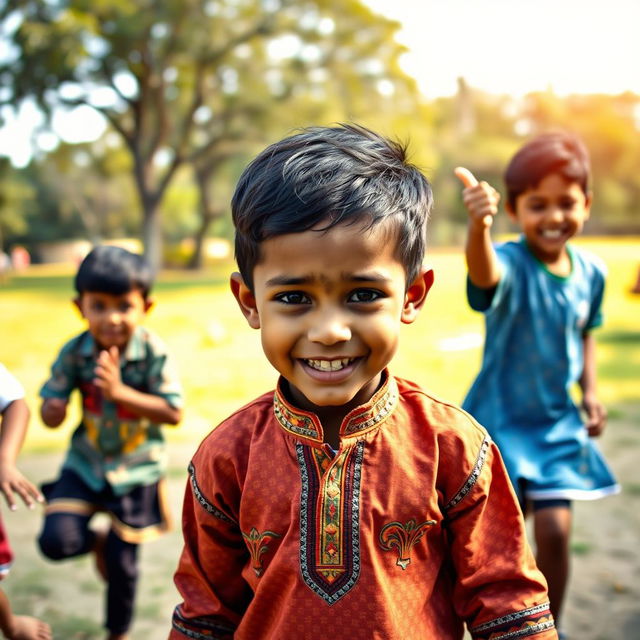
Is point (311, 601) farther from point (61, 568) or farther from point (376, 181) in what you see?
point (61, 568)

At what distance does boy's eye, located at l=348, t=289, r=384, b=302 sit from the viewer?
1.45m

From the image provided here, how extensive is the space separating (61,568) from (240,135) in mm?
20608

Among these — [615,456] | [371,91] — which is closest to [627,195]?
[371,91]

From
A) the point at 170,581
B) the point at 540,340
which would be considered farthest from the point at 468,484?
the point at 170,581

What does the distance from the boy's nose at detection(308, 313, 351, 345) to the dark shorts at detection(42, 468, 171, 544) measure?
5.61 ft

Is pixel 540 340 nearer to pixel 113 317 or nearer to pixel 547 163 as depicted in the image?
pixel 547 163

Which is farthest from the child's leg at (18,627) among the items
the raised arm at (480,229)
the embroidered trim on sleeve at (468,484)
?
the raised arm at (480,229)

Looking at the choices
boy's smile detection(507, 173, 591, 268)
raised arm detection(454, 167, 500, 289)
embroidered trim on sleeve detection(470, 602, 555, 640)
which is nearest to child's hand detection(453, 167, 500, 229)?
raised arm detection(454, 167, 500, 289)

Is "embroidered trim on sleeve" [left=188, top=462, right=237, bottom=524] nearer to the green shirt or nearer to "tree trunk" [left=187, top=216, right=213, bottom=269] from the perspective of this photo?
the green shirt

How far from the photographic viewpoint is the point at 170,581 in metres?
3.28

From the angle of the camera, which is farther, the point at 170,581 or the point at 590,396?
the point at 170,581

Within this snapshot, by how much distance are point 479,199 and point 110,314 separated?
1406 mm

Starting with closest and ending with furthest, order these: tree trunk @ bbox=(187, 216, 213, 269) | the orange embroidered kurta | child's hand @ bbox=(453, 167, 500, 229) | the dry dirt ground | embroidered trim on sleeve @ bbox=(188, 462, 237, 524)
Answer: the orange embroidered kurta < embroidered trim on sleeve @ bbox=(188, 462, 237, 524) < child's hand @ bbox=(453, 167, 500, 229) < the dry dirt ground < tree trunk @ bbox=(187, 216, 213, 269)

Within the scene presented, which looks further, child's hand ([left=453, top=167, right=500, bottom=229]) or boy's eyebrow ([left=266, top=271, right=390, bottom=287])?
child's hand ([left=453, top=167, right=500, bottom=229])
